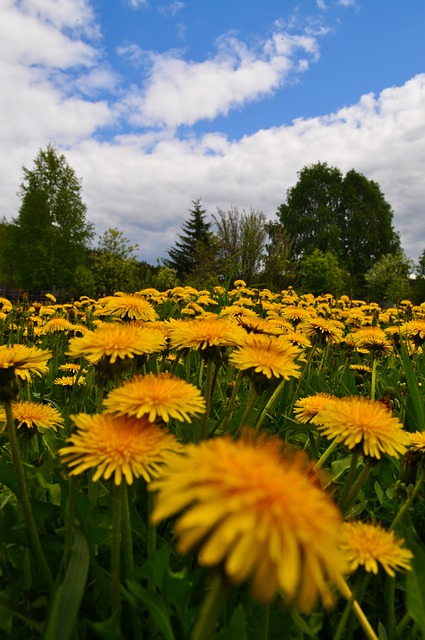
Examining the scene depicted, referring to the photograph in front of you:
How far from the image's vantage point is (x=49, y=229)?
3177cm

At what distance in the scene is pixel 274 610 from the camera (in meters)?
0.84

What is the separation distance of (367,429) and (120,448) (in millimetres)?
520

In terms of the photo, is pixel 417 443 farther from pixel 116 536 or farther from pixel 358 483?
pixel 116 536

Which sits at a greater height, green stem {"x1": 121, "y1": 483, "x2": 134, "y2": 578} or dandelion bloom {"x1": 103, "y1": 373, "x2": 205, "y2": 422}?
dandelion bloom {"x1": 103, "y1": 373, "x2": 205, "y2": 422}

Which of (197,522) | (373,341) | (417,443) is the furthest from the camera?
(373,341)

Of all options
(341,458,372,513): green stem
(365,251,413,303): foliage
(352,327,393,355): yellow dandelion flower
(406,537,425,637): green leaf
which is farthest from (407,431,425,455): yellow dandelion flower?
(365,251,413,303): foliage

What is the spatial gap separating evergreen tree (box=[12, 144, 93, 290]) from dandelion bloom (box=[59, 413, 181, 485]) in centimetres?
3206

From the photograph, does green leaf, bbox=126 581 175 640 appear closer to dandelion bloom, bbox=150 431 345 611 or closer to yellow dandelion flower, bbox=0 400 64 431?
dandelion bloom, bbox=150 431 345 611

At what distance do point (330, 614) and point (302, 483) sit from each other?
0.78m

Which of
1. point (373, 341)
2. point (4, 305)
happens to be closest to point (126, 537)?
point (373, 341)

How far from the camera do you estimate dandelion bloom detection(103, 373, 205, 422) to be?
794 mm

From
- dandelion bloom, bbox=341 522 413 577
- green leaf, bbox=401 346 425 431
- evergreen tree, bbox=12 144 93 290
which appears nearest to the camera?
dandelion bloom, bbox=341 522 413 577

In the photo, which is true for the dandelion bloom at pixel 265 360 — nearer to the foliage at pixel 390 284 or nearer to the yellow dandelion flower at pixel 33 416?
the yellow dandelion flower at pixel 33 416

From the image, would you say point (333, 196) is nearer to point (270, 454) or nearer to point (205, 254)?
point (205, 254)
